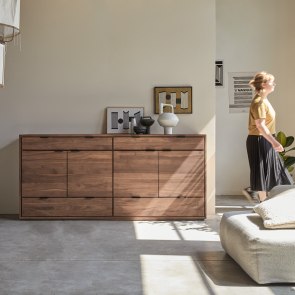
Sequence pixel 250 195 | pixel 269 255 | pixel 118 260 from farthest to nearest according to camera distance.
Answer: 1. pixel 250 195
2. pixel 118 260
3. pixel 269 255

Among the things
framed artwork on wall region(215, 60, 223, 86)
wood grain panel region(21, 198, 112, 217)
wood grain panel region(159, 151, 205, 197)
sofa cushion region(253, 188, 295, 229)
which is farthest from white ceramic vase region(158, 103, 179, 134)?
sofa cushion region(253, 188, 295, 229)

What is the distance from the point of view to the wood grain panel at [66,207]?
5.44 m

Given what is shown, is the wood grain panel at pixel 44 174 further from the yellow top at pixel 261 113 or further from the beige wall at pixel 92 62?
the yellow top at pixel 261 113

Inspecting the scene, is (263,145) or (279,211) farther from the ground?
(263,145)

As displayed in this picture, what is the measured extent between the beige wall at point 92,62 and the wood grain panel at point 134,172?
0.65 metres

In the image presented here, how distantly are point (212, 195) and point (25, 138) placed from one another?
2070 mm

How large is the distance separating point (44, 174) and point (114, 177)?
70 cm

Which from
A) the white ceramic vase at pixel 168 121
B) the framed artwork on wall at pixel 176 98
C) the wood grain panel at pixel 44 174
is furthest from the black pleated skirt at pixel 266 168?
the wood grain panel at pixel 44 174

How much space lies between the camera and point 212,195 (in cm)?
585

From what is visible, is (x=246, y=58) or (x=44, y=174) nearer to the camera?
(x=44, y=174)

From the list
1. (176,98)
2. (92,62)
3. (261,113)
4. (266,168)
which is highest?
(92,62)

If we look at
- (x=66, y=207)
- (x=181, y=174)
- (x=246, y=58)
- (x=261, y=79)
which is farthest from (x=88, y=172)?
(x=246, y=58)

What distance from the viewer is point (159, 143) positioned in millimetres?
5441

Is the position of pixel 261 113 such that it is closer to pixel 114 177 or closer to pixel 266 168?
pixel 266 168
